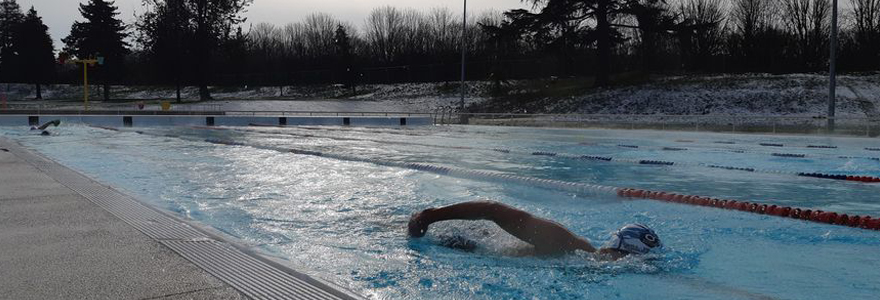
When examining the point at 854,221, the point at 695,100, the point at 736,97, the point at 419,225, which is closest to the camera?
the point at 419,225

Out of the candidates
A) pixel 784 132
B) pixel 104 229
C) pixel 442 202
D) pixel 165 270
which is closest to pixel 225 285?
pixel 165 270

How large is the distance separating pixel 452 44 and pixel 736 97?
91.2 ft

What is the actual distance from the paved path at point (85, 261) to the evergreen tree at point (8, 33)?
68845 millimetres

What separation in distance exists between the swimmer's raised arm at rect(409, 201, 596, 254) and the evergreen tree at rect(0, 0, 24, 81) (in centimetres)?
7047

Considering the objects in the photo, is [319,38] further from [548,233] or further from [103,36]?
[548,233]

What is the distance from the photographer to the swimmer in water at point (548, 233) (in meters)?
4.23

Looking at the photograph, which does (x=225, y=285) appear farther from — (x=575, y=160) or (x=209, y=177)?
(x=575, y=160)

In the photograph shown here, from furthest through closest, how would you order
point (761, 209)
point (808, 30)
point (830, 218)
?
point (808, 30), point (761, 209), point (830, 218)

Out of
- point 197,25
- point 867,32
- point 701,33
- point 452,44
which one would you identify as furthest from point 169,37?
point 867,32

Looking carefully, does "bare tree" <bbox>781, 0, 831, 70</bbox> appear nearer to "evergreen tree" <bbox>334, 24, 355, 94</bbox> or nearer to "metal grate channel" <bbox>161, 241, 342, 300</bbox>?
"evergreen tree" <bbox>334, 24, 355, 94</bbox>

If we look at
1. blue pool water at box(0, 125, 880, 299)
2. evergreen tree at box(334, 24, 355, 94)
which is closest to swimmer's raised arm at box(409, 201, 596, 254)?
blue pool water at box(0, 125, 880, 299)

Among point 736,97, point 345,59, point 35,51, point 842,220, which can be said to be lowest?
point 842,220

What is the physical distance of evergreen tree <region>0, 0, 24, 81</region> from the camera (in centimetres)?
6412

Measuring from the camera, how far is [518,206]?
6.95 meters
